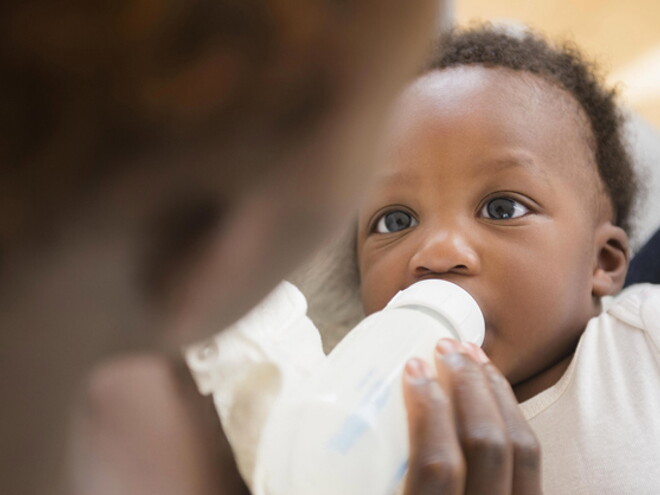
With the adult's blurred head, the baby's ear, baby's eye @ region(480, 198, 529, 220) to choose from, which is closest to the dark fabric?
the baby's ear

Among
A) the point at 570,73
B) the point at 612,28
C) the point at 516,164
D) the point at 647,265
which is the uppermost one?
the point at 612,28

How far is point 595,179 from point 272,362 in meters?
0.44

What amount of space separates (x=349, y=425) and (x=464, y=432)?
8cm

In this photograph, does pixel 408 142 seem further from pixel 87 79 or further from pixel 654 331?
pixel 87 79

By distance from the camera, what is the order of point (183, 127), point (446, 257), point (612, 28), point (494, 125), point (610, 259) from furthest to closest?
point (612, 28) < point (610, 259) < point (494, 125) < point (446, 257) < point (183, 127)

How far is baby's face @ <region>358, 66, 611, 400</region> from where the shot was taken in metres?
0.72

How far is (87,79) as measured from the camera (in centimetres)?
14

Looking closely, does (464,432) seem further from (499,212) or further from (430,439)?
(499,212)

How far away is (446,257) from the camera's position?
69 centimetres

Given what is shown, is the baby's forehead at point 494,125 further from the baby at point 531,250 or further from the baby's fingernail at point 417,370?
the baby's fingernail at point 417,370

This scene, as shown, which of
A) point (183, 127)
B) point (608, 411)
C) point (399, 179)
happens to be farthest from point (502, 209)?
point (183, 127)

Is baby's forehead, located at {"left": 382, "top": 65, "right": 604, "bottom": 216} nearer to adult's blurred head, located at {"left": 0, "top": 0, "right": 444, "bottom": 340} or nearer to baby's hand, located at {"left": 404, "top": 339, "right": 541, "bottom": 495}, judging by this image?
baby's hand, located at {"left": 404, "top": 339, "right": 541, "bottom": 495}

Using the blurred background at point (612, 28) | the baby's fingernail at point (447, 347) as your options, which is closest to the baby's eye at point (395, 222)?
the baby's fingernail at point (447, 347)

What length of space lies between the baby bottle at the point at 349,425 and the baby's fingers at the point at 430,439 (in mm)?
11
